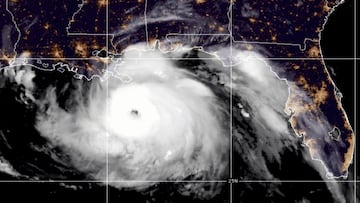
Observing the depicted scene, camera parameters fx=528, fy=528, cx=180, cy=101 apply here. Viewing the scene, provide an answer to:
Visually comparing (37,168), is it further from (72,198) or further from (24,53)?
(24,53)

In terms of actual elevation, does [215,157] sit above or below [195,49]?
below

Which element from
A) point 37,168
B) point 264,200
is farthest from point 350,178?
point 37,168

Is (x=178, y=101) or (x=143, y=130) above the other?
(x=178, y=101)

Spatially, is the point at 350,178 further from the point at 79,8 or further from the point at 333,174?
the point at 79,8

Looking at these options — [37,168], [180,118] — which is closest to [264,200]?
[180,118]

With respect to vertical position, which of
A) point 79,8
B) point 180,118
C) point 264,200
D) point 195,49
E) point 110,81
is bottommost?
point 264,200
